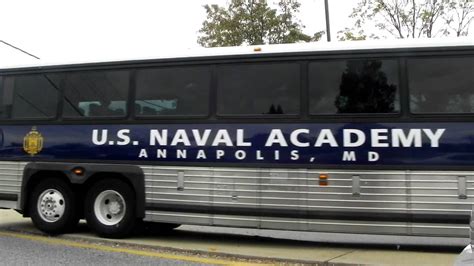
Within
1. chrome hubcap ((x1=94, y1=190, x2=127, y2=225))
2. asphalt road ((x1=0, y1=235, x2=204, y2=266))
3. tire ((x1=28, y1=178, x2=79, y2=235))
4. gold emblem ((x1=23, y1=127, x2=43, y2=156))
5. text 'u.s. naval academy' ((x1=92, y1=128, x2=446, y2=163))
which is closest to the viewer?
asphalt road ((x1=0, y1=235, x2=204, y2=266))

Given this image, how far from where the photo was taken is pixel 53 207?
834cm

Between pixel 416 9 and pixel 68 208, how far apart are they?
16743mm

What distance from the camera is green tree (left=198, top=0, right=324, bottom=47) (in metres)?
22.7

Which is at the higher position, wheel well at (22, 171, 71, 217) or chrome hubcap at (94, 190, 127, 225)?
wheel well at (22, 171, 71, 217)

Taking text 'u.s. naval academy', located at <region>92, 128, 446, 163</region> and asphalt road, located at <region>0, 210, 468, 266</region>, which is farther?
text 'u.s. naval academy', located at <region>92, 128, 446, 163</region>

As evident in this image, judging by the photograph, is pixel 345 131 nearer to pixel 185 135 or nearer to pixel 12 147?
pixel 185 135

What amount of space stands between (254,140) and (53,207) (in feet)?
11.7

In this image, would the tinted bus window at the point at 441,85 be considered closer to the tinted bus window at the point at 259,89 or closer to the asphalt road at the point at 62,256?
the tinted bus window at the point at 259,89

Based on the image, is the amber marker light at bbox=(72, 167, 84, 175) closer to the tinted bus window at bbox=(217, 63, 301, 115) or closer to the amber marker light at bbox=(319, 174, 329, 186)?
the tinted bus window at bbox=(217, 63, 301, 115)

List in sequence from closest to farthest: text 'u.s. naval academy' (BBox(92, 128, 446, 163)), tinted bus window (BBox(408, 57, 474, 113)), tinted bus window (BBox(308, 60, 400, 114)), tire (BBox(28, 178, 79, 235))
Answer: tinted bus window (BBox(408, 57, 474, 113)), text 'u.s. naval academy' (BBox(92, 128, 446, 163)), tinted bus window (BBox(308, 60, 400, 114)), tire (BBox(28, 178, 79, 235))

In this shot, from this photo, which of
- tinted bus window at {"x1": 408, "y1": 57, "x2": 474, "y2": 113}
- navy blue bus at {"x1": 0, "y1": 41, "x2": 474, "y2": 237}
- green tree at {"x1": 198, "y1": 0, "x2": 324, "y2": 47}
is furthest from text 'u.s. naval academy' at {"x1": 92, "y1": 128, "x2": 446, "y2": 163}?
green tree at {"x1": 198, "y1": 0, "x2": 324, "y2": 47}

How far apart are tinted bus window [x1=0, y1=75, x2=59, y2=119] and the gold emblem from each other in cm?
28

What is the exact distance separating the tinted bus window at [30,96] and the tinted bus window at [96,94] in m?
0.27

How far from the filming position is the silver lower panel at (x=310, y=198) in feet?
21.6
